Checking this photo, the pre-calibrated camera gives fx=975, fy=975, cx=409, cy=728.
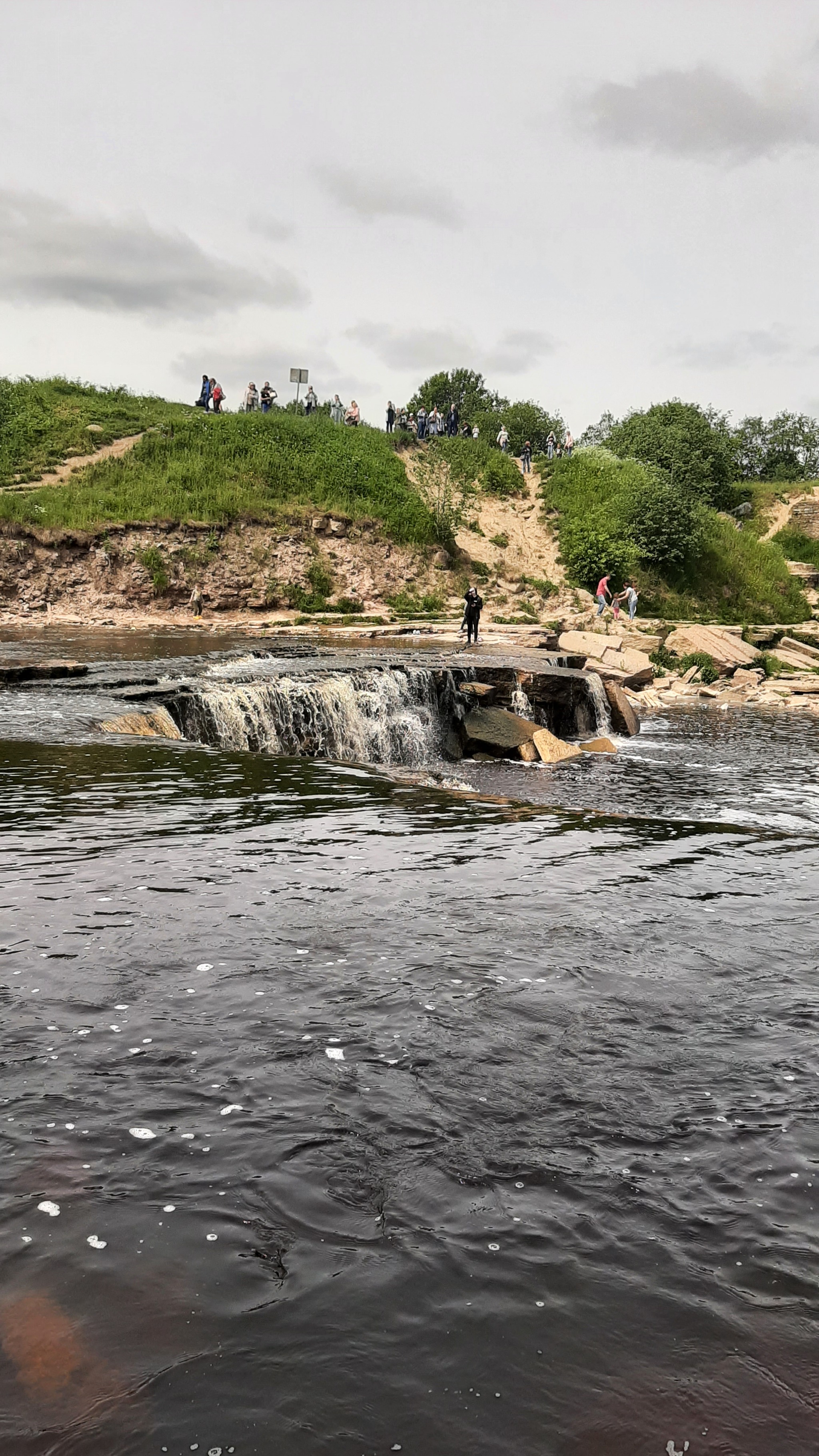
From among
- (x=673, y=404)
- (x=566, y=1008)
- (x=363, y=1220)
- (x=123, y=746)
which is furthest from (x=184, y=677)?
(x=673, y=404)

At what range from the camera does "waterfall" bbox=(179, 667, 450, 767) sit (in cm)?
1391

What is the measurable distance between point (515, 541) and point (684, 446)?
407 inches

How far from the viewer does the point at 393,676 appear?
53.6 ft

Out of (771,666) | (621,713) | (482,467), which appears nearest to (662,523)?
(482,467)

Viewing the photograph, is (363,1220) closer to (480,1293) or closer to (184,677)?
(480,1293)

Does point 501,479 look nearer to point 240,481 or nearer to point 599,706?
point 240,481

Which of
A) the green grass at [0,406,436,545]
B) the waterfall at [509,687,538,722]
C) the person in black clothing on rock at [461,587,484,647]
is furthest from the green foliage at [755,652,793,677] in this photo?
the green grass at [0,406,436,545]

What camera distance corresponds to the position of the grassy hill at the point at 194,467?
102 ft

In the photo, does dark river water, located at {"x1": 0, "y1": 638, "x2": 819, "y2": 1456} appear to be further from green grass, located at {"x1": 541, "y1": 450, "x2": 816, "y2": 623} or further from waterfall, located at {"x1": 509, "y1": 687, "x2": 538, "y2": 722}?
green grass, located at {"x1": 541, "y1": 450, "x2": 816, "y2": 623}

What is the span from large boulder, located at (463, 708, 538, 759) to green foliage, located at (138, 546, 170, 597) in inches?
668

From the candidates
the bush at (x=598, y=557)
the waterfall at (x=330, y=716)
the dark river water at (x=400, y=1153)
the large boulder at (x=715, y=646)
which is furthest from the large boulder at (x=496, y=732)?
the bush at (x=598, y=557)

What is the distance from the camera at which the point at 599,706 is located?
1833 cm

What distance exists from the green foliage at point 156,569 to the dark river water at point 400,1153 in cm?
2306

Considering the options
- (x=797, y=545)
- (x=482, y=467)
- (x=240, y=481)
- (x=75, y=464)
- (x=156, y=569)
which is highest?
(x=482, y=467)
